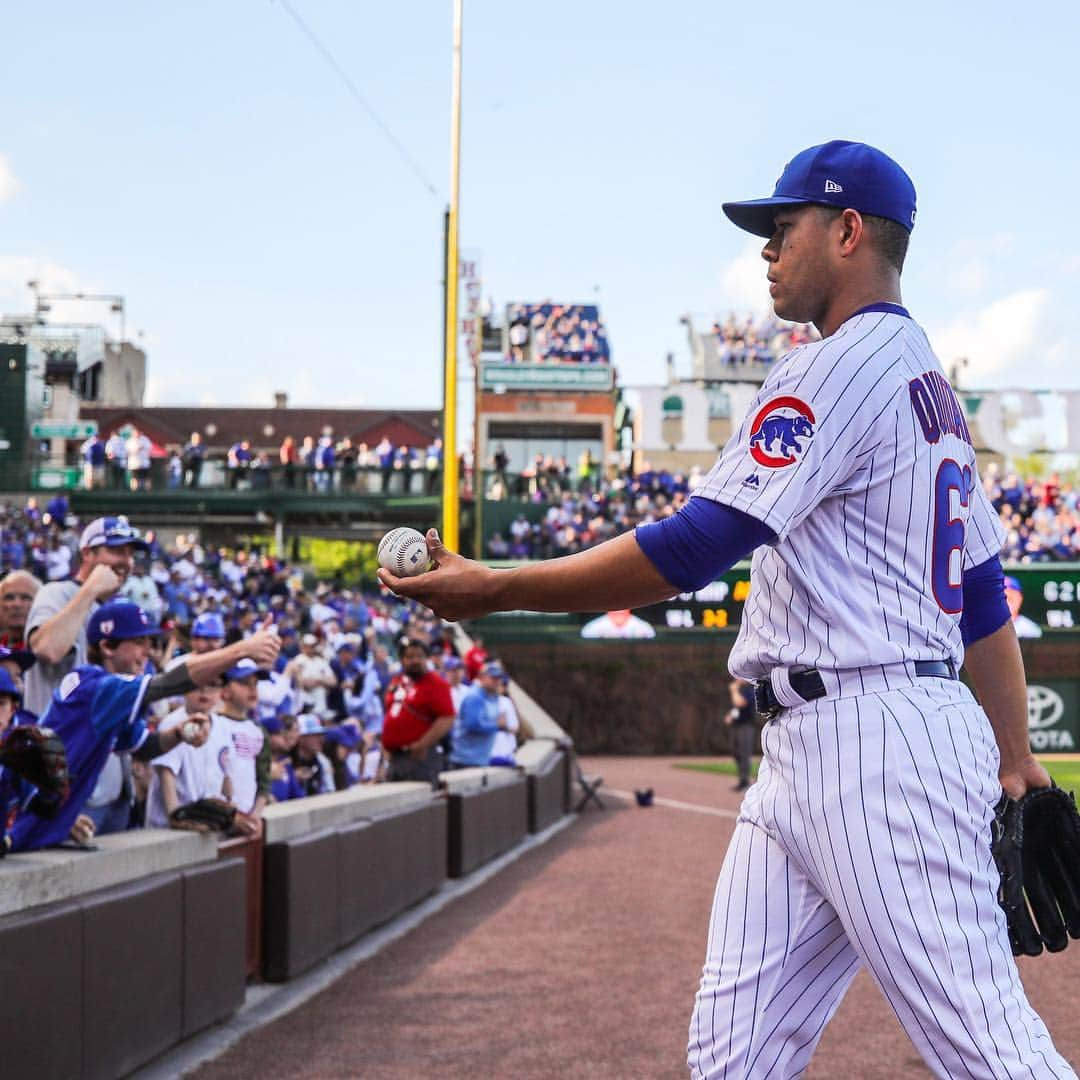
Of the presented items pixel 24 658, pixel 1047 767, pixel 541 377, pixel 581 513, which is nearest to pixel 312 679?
pixel 24 658

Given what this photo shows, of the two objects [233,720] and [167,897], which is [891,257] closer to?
[167,897]

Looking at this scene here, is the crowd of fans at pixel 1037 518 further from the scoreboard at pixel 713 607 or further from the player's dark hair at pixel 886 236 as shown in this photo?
the player's dark hair at pixel 886 236

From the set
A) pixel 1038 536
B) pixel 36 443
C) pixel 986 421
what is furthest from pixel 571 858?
pixel 986 421

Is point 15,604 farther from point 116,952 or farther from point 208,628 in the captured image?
point 116,952

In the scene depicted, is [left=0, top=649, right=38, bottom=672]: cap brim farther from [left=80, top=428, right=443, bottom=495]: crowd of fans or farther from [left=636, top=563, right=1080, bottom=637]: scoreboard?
[left=80, top=428, right=443, bottom=495]: crowd of fans

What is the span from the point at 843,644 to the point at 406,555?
736 millimetres

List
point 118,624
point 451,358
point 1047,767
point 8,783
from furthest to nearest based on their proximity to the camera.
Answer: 1. point 1047,767
2. point 451,358
3. point 118,624
4. point 8,783

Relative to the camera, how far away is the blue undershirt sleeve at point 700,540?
96.2 inches

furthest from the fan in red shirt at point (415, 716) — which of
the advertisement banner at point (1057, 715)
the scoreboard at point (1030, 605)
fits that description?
the advertisement banner at point (1057, 715)

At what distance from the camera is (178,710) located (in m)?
7.46

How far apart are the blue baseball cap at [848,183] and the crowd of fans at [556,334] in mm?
59973

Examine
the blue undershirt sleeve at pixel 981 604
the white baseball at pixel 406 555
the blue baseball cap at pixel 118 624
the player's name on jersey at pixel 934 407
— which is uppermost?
the player's name on jersey at pixel 934 407

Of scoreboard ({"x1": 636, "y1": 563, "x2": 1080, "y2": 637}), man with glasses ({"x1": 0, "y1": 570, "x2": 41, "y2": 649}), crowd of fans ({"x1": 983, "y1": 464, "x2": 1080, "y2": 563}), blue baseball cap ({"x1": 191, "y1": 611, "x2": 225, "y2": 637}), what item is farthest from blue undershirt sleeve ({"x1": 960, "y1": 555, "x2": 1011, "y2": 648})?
crowd of fans ({"x1": 983, "y1": 464, "x2": 1080, "y2": 563})

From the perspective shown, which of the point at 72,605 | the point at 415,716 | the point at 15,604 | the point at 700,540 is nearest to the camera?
the point at 700,540
